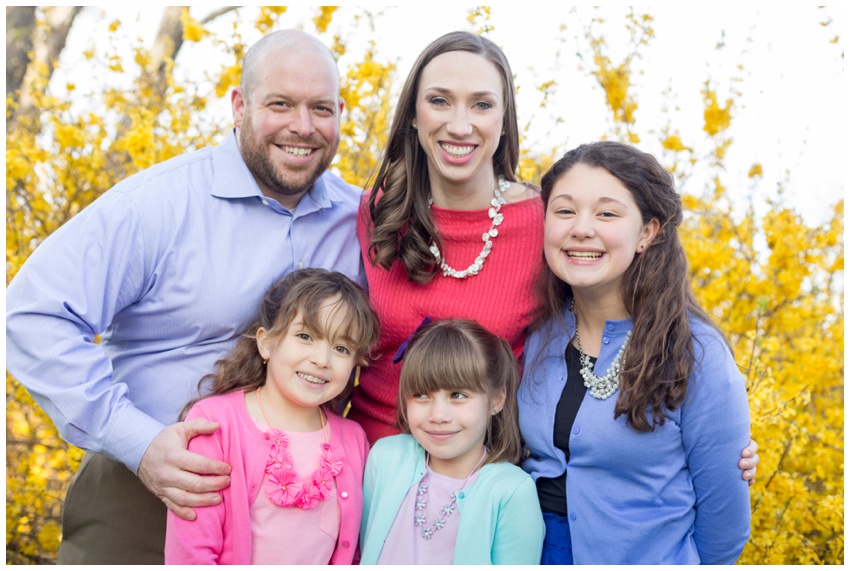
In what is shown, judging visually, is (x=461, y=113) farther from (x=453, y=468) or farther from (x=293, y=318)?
(x=453, y=468)

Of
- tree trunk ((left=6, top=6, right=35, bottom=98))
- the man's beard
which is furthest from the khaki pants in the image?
tree trunk ((left=6, top=6, right=35, bottom=98))

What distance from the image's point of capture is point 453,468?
226cm

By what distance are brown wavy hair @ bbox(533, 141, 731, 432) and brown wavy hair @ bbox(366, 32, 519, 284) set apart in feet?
1.53

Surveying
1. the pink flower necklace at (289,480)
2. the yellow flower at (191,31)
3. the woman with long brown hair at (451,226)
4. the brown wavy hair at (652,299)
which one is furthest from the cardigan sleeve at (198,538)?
the yellow flower at (191,31)

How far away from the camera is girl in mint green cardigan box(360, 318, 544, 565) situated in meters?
2.12

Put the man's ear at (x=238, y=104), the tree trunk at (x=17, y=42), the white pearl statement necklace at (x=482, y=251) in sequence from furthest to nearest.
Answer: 1. the tree trunk at (x=17, y=42)
2. the man's ear at (x=238, y=104)
3. the white pearl statement necklace at (x=482, y=251)

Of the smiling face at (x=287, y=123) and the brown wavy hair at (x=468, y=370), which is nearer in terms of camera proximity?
the brown wavy hair at (x=468, y=370)

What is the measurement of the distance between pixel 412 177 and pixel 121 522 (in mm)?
1481

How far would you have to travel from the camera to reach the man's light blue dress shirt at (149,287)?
2.24m

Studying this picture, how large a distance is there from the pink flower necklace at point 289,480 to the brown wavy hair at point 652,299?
2.75ft

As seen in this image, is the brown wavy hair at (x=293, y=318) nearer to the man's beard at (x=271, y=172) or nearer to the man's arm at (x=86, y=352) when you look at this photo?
the man's arm at (x=86, y=352)

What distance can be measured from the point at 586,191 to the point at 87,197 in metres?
3.01

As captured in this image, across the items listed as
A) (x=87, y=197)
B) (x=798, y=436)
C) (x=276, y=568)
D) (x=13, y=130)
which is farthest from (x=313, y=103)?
(x=13, y=130)

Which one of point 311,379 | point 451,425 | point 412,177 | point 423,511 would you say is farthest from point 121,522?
point 412,177
